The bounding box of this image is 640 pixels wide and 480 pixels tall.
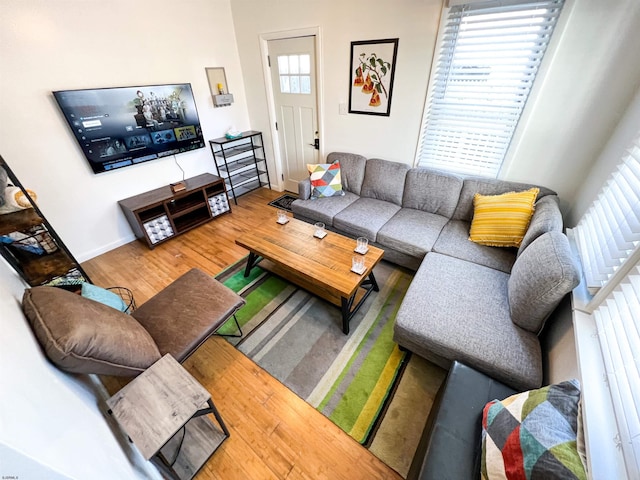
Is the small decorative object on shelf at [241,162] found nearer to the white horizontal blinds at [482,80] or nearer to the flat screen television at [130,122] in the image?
the flat screen television at [130,122]

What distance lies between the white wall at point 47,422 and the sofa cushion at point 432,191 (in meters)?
2.68

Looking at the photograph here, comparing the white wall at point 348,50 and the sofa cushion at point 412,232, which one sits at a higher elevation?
the white wall at point 348,50

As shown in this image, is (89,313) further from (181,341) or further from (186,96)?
(186,96)

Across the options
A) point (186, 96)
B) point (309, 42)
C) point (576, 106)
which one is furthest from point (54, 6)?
point (576, 106)

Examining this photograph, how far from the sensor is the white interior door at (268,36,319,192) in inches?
118

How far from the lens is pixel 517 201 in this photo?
2.01 meters

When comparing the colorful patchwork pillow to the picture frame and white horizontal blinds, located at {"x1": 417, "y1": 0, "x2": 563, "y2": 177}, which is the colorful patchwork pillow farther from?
white horizontal blinds, located at {"x1": 417, "y1": 0, "x2": 563, "y2": 177}

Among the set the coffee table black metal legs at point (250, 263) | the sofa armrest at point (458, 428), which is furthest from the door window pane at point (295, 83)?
the sofa armrest at point (458, 428)

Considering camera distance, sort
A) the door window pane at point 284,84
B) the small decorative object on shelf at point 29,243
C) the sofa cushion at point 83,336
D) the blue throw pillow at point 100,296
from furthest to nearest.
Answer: the door window pane at point 284,84 < the small decorative object on shelf at point 29,243 < the blue throw pillow at point 100,296 < the sofa cushion at point 83,336

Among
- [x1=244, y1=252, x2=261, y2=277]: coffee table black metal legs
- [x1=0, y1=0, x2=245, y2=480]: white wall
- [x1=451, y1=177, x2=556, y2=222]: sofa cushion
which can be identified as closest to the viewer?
[x1=0, y1=0, x2=245, y2=480]: white wall

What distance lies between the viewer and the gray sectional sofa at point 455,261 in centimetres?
131

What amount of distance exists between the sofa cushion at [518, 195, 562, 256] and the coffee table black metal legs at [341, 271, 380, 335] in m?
1.07

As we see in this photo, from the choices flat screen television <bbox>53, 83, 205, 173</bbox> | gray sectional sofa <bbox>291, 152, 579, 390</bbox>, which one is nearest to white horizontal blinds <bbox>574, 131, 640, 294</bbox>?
gray sectional sofa <bbox>291, 152, 579, 390</bbox>

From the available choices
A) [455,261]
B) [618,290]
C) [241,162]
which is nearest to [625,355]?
[618,290]
